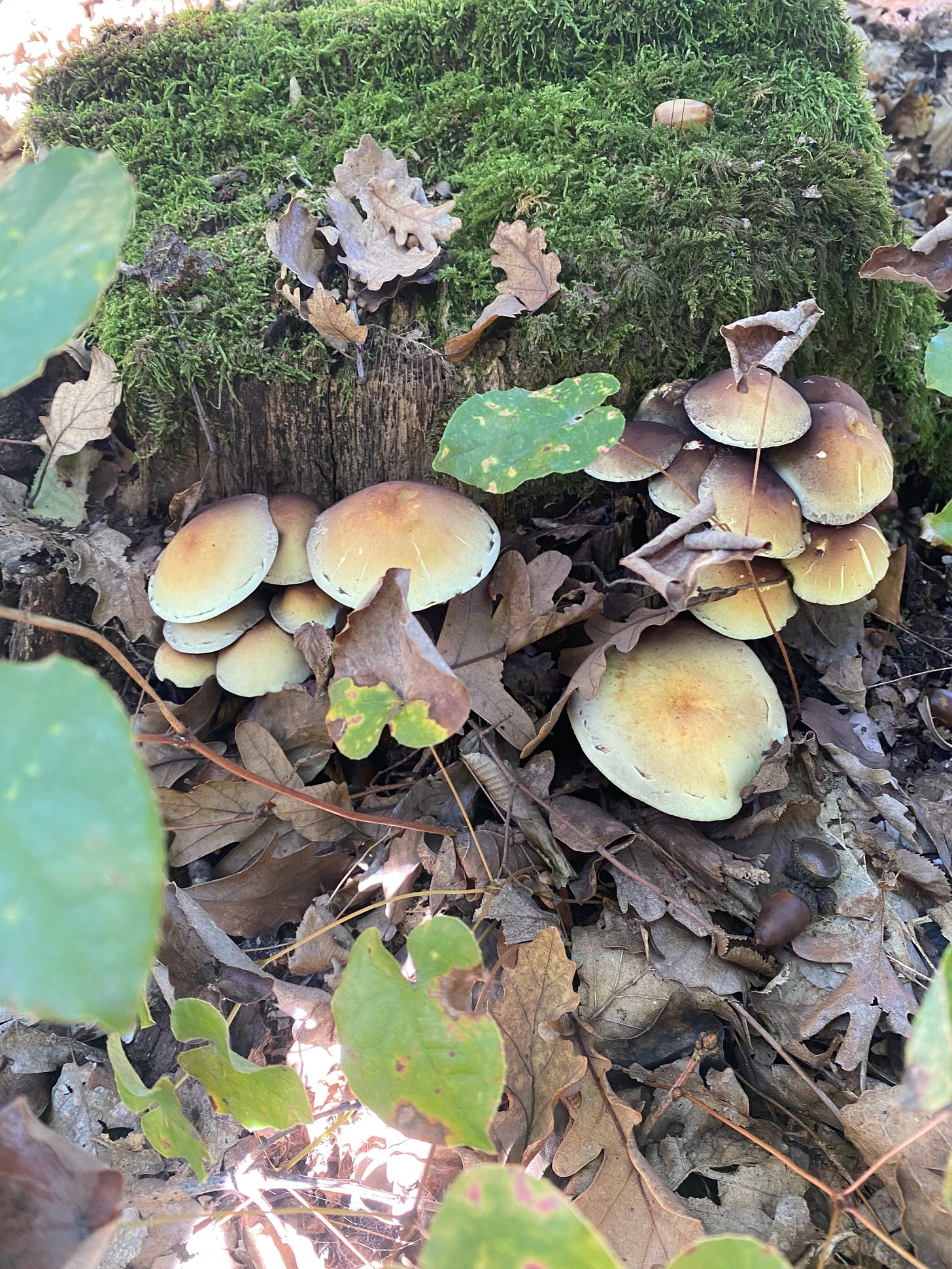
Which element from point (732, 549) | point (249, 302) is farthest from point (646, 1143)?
point (249, 302)

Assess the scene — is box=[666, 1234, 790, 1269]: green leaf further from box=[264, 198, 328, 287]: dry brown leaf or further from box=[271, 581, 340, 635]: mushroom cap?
box=[264, 198, 328, 287]: dry brown leaf

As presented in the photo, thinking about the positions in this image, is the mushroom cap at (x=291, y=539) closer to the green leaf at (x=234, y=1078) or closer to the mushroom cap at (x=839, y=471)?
the green leaf at (x=234, y=1078)

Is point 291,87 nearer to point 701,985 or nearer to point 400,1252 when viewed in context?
point 701,985

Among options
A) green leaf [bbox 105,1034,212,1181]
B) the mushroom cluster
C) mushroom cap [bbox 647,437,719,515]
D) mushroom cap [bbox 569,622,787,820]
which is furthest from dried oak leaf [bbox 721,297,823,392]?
green leaf [bbox 105,1034,212,1181]

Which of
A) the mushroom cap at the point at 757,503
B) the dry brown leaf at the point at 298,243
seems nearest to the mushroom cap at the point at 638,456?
the mushroom cap at the point at 757,503

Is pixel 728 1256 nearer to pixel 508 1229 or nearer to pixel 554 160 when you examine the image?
pixel 508 1229

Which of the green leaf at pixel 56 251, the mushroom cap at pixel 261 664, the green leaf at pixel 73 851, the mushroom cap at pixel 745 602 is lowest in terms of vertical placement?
the mushroom cap at pixel 745 602

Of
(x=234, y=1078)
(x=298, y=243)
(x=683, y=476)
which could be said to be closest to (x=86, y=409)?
(x=298, y=243)
